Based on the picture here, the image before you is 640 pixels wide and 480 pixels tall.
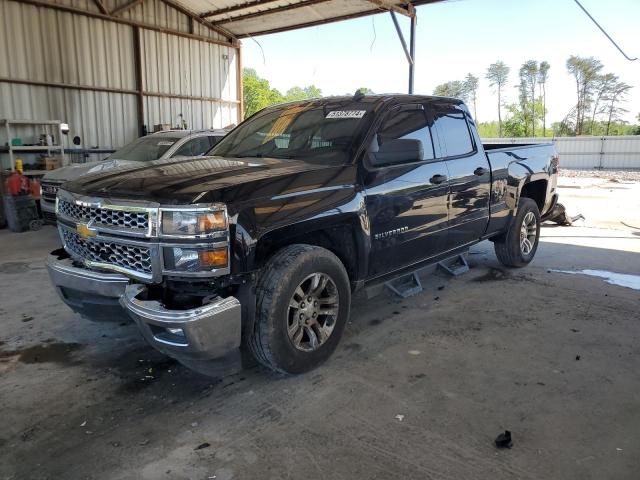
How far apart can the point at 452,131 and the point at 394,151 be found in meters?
1.22

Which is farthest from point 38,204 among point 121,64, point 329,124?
point 329,124

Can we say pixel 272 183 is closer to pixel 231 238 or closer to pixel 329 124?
pixel 231 238

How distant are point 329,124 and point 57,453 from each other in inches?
113

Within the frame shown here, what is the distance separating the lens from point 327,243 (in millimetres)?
3525

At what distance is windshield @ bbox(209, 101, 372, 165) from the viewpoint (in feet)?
12.5

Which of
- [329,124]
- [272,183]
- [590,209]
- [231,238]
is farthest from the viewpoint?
[590,209]

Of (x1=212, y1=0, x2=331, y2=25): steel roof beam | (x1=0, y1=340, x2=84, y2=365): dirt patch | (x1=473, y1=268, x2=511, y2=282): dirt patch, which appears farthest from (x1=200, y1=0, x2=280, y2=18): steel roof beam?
(x1=0, y1=340, x2=84, y2=365): dirt patch

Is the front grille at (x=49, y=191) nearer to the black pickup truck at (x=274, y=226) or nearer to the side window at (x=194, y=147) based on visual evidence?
the side window at (x=194, y=147)

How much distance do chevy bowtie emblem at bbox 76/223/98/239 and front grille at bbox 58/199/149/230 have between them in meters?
0.04

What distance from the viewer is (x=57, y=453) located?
262 cm

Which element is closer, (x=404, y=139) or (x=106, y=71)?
(x=404, y=139)

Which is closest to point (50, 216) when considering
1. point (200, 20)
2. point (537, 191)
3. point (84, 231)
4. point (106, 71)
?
point (84, 231)

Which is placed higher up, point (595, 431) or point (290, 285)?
point (290, 285)

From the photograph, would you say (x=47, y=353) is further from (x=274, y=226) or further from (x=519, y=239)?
(x=519, y=239)
